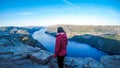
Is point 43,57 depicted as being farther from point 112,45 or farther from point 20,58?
point 112,45

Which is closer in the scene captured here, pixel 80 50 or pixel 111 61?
pixel 111 61

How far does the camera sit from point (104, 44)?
11281 centimetres

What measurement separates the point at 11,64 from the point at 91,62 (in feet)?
12.7

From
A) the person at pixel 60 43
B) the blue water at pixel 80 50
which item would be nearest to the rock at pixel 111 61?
the person at pixel 60 43

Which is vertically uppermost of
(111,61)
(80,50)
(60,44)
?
(60,44)

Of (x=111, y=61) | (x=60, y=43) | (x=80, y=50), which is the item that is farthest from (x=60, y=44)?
(x=80, y=50)

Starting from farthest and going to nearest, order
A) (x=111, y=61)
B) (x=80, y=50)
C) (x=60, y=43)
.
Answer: (x=80, y=50) < (x=111, y=61) < (x=60, y=43)

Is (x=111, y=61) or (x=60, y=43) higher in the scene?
(x=60, y=43)

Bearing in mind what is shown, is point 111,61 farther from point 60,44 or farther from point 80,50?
point 80,50

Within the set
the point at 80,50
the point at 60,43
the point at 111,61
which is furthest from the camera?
the point at 80,50

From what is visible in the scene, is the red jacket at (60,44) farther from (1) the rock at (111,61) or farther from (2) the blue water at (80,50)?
(2) the blue water at (80,50)

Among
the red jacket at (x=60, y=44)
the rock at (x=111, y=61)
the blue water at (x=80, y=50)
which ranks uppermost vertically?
the red jacket at (x=60, y=44)

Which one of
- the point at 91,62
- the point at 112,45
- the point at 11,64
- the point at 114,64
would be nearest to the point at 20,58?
the point at 11,64

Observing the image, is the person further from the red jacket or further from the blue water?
the blue water
